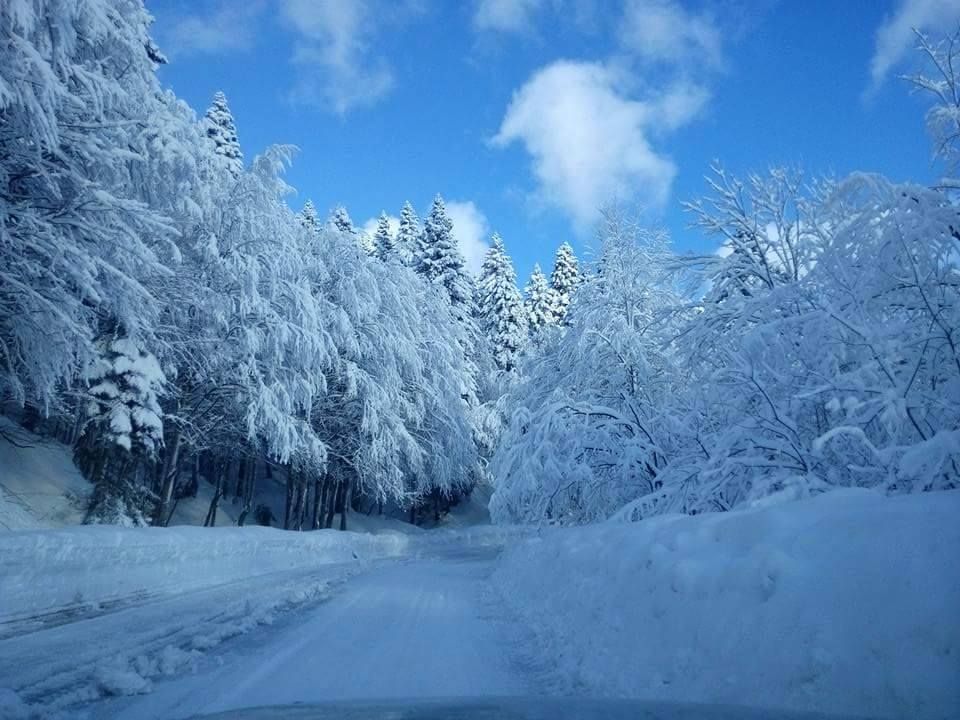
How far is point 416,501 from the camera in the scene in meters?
31.8

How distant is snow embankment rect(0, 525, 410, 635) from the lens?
766cm

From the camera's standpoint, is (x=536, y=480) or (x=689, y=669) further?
(x=536, y=480)

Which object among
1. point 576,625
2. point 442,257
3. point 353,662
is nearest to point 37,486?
point 353,662

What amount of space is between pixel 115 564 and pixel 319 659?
6006mm

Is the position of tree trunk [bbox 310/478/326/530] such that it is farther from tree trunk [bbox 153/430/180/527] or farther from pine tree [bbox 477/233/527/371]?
Answer: pine tree [bbox 477/233/527/371]

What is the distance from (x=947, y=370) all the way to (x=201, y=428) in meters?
18.7

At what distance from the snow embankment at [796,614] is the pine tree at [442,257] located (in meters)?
35.2

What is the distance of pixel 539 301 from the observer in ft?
149

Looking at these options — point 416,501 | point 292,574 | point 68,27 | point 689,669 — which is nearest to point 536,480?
point 292,574

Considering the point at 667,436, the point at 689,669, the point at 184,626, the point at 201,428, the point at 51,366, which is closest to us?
the point at 689,669

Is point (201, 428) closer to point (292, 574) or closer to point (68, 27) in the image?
point (292, 574)

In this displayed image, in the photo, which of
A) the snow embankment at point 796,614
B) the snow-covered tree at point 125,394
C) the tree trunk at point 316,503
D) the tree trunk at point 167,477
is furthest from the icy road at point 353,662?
the tree trunk at point 316,503

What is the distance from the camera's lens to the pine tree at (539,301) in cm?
4403

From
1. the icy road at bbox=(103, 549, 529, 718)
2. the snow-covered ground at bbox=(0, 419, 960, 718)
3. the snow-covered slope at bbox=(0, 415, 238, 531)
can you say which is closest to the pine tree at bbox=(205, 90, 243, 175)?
the snow-covered slope at bbox=(0, 415, 238, 531)
